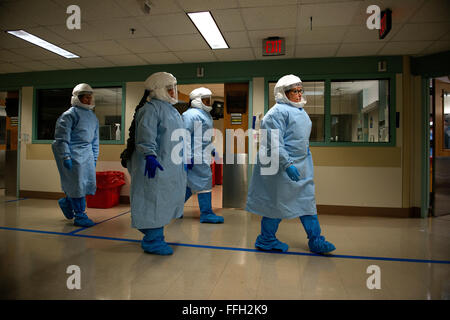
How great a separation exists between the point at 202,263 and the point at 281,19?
269 centimetres

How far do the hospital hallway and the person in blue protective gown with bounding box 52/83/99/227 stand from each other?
38 cm

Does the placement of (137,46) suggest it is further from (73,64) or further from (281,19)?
(281,19)

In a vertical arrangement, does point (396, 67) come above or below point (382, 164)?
above

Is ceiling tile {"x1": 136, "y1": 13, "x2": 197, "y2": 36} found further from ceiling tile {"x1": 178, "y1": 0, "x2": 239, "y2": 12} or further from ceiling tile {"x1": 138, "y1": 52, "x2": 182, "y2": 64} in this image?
ceiling tile {"x1": 138, "y1": 52, "x2": 182, "y2": 64}

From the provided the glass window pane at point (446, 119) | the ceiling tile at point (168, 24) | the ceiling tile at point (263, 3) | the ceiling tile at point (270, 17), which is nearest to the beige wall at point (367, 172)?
the glass window pane at point (446, 119)

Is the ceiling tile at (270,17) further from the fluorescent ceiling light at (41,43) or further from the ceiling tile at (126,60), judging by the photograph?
the fluorescent ceiling light at (41,43)

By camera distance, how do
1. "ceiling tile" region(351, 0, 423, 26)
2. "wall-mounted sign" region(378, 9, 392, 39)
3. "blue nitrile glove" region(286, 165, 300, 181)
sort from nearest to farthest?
"blue nitrile glove" region(286, 165, 300, 181)
"ceiling tile" region(351, 0, 423, 26)
"wall-mounted sign" region(378, 9, 392, 39)

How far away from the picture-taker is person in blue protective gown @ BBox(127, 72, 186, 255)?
237cm

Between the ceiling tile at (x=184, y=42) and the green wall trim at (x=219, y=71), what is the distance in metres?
0.66

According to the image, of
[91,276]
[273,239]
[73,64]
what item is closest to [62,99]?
[73,64]

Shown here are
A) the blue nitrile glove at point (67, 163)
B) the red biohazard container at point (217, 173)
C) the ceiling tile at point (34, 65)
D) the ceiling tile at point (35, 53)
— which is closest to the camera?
the blue nitrile glove at point (67, 163)

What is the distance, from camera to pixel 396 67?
4258 millimetres

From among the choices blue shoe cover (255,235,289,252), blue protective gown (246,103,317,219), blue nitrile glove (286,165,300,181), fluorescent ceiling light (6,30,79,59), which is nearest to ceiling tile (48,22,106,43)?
fluorescent ceiling light (6,30,79,59)

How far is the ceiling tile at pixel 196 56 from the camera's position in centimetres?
434
